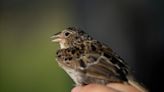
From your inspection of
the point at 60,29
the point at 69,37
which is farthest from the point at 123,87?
the point at 60,29

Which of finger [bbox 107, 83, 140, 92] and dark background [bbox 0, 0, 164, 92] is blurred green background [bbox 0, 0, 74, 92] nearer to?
dark background [bbox 0, 0, 164, 92]

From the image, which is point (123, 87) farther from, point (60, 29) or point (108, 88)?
point (60, 29)

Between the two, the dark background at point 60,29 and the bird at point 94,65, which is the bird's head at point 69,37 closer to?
the bird at point 94,65

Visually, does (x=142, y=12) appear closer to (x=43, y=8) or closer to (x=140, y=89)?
(x=43, y=8)

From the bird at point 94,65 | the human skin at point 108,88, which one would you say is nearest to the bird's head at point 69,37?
the bird at point 94,65

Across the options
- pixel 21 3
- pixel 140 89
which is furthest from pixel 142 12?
pixel 140 89
